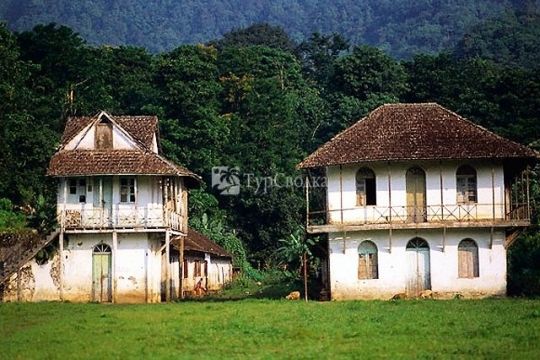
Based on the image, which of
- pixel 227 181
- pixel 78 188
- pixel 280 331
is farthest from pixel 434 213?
pixel 227 181

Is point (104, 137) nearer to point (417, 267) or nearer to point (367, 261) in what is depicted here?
point (367, 261)

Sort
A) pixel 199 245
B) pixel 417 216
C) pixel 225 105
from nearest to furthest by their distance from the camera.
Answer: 1. pixel 417 216
2. pixel 199 245
3. pixel 225 105

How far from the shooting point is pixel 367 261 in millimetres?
39969

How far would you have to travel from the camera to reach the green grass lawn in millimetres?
23578

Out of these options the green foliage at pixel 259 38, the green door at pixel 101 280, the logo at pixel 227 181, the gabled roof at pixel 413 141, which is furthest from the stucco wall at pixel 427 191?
the green foliage at pixel 259 38

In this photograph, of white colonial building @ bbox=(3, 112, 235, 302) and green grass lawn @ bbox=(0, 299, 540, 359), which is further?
white colonial building @ bbox=(3, 112, 235, 302)

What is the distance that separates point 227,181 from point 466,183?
2944 centimetres

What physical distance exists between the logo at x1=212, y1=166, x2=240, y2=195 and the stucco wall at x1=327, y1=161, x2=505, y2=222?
27.4 metres

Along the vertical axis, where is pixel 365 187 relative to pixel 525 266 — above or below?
above

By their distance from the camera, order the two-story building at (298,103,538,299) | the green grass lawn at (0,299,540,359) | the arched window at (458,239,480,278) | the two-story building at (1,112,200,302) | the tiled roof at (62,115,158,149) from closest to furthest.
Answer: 1. the green grass lawn at (0,299,540,359)
2. the two-story building at (298,103,538,299)
3. the arched window at (458,239,480,278)
4. the two-story building at (1,112,200,302)
5. the tiled roof at (62,115,158,149)

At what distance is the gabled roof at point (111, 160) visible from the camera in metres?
40.7

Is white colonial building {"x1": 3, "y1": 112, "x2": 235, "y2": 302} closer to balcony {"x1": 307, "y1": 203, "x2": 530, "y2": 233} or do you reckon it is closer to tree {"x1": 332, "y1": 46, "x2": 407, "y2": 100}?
balcony {"x1": 307, "y1": 203, "x2": 530, "y2": 233}

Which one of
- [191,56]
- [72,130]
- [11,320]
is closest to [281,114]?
[191,56]

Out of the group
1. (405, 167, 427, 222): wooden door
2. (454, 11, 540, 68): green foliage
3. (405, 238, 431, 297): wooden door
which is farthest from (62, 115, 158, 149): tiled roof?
(454, 11, 540, 68): green foliage
